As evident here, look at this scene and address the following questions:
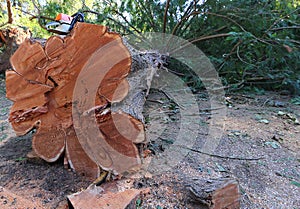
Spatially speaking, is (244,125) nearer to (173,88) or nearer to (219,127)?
(219,127)

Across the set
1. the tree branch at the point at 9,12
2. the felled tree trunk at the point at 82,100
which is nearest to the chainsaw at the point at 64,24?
the felled tree trunk at the point at 82,100

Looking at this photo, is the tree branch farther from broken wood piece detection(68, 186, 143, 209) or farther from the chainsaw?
broken wood piece detection(68, 186, 143, 209)

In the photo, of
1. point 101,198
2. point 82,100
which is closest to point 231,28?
point 82,100

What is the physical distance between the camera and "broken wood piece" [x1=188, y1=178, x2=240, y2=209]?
3.69 ft

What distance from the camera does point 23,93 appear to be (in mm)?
1469

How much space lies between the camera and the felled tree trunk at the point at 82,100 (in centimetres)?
133

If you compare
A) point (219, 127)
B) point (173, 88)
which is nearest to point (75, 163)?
point (219, 127)

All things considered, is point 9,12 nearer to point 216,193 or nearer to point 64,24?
point 64,24

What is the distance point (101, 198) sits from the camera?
1.11 m

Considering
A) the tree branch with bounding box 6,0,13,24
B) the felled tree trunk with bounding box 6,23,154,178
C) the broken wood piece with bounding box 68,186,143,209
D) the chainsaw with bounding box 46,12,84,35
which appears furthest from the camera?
the tree branch with bounding box 6,0,13,24

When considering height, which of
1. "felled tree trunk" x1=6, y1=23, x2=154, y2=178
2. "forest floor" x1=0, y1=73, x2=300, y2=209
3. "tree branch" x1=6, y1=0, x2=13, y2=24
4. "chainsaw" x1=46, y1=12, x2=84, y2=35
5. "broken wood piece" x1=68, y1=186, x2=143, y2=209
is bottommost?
"forest floor" x1=0, y1=73, x2=300, y2=209

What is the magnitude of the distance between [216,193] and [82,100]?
0.86m

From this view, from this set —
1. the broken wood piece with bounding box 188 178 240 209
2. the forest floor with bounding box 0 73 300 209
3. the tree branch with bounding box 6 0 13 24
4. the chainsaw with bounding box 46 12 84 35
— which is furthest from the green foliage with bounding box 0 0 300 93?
the broken wood piece with bounding box 188 178 240 209

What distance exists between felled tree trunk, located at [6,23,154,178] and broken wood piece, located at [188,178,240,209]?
365 millimetres
